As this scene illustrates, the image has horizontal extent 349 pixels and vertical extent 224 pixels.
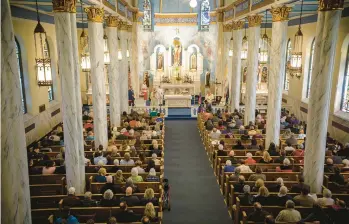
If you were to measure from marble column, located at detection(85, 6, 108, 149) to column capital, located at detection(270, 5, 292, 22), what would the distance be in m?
7.40

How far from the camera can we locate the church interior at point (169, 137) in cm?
875

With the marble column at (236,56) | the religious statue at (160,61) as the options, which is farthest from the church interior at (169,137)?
the religious statue at (160,61)

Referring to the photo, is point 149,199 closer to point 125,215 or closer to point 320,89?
point 125,215

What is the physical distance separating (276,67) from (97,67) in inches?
310

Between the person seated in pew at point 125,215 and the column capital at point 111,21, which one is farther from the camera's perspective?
the column capital at point 111,21

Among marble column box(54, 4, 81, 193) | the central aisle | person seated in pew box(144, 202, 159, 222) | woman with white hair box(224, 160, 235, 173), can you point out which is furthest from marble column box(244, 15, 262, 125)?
person seated in pew box(144, 202, 159, 222)

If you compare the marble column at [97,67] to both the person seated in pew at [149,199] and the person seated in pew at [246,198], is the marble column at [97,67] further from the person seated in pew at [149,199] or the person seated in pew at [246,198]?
the person seated in pew at [246,198]

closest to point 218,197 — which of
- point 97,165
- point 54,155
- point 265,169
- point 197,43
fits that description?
point 265,169

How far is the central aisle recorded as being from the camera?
10.9 m

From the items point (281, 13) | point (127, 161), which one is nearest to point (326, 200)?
point (127, 161)

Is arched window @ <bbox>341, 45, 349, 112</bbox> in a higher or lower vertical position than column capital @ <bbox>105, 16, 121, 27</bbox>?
lower

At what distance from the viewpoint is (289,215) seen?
27.8 ft

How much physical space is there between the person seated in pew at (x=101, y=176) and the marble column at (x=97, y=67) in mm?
3696

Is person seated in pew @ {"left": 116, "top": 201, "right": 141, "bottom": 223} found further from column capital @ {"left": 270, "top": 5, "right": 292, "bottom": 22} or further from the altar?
the altar
